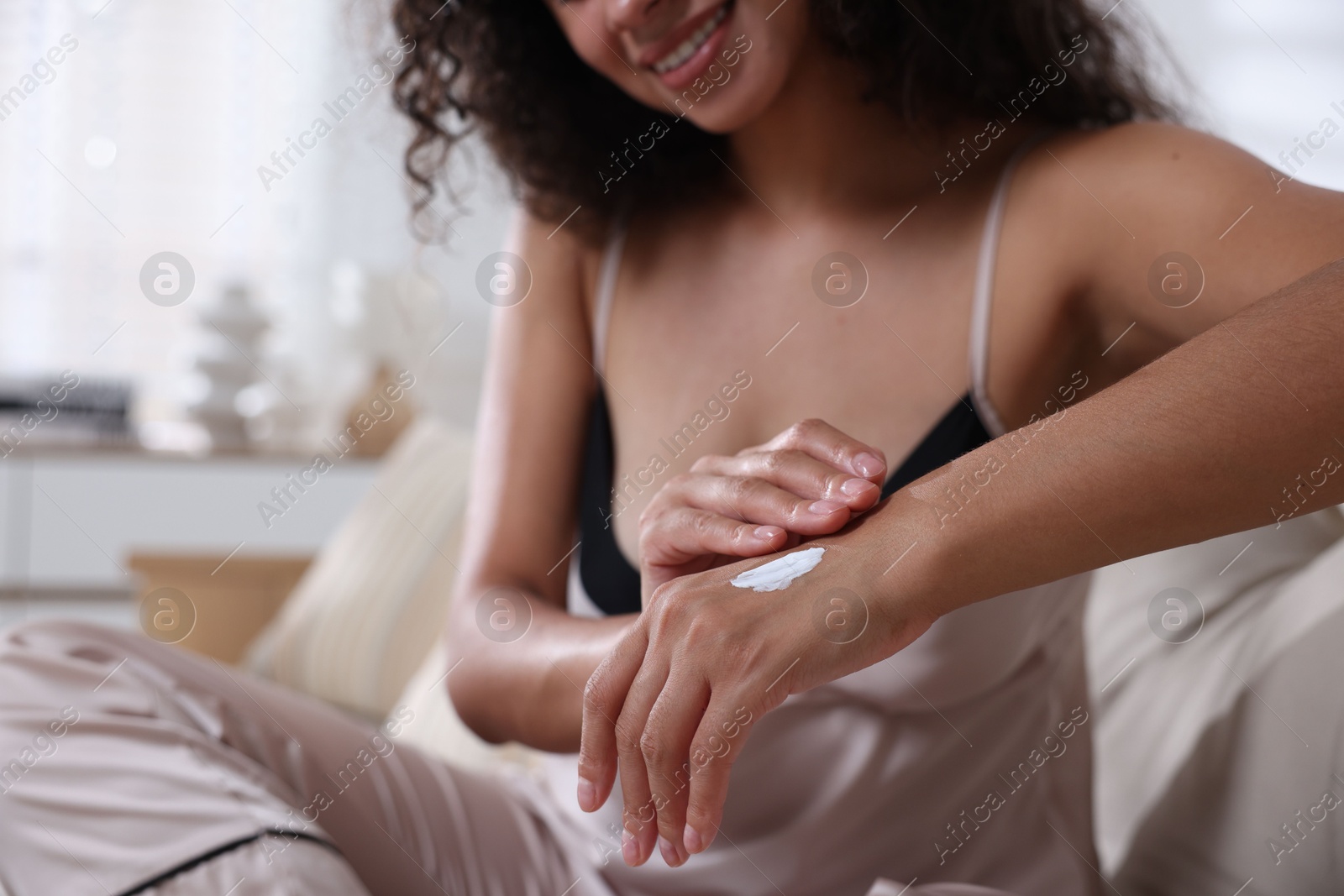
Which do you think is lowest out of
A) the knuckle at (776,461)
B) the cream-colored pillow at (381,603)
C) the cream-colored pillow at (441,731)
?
the cream-colored pillow at (441,731)

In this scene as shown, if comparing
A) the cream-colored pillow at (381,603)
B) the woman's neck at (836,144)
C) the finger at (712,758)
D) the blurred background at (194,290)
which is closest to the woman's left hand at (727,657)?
the finger at (712,758)

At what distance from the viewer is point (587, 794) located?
1.99 ft

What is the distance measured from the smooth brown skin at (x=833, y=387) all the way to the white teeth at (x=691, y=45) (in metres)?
0.02

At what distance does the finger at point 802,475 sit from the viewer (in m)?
0.59

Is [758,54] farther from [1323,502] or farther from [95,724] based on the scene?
[95,724]

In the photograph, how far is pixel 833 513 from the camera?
1.93 feet

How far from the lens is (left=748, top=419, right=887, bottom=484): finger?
1.98 feet

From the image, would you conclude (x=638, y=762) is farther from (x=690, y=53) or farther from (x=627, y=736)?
(x=690, y=53)

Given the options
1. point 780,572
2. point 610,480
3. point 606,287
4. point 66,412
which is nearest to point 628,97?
point 606,287

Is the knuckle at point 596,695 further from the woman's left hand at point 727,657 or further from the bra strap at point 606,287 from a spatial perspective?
the bra strap at point 606,287

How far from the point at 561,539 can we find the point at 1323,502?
59 centimetres

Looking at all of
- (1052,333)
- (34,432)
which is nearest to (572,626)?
(1052,333)

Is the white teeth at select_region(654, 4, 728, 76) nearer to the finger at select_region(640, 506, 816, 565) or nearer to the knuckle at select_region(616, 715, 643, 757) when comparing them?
the finger at select_region(640, 506, 816, 565)

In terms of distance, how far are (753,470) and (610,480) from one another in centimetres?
33
